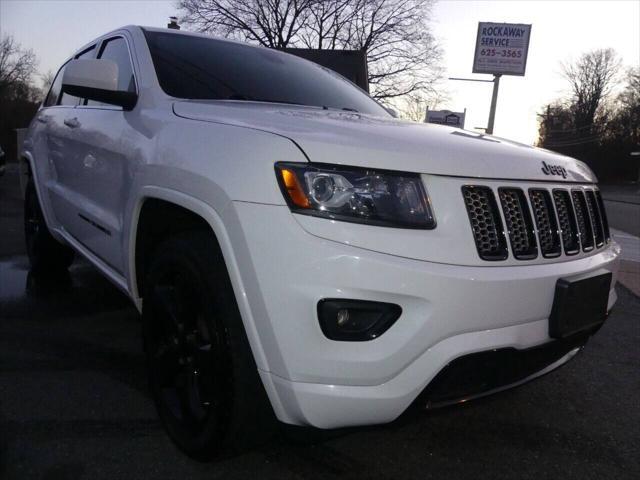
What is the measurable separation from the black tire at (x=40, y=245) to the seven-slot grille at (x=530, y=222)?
3492 millimetres

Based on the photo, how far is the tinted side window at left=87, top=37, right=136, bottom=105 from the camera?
2868 mm

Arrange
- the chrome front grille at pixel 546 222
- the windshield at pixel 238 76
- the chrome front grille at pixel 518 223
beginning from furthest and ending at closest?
the windshield at pixel 238 76 → the chrome front grille at pixel 546 222 → the chrome front grille at pixel 518 223

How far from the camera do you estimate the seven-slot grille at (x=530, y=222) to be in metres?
1.75

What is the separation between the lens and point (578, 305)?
1.93 meters

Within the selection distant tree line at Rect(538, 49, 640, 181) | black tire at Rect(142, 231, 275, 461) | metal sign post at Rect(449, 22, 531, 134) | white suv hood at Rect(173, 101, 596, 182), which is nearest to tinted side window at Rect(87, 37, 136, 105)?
white suv hood at Rect(173, 101, 596, 182)

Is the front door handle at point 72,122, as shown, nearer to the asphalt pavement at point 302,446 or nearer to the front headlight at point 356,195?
A: the asphalt pavement at point 302,446

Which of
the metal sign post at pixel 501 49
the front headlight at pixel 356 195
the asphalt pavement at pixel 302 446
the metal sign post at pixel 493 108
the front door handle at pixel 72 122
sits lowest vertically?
the asphalt pavement at pixel 302 446

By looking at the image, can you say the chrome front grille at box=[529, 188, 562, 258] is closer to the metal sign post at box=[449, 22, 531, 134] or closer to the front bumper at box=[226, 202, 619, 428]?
the front bumper at box=[226, 202, 619, 428]

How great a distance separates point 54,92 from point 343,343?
3.89m

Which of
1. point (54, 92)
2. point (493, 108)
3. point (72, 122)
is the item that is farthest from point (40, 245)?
point (493, 108)

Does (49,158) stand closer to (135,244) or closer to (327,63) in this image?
(135,244)

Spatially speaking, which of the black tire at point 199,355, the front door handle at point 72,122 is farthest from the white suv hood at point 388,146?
the front door handle at point 72,122

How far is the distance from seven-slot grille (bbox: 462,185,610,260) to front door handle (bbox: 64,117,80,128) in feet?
8.12

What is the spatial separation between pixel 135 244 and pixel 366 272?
1246 mm
